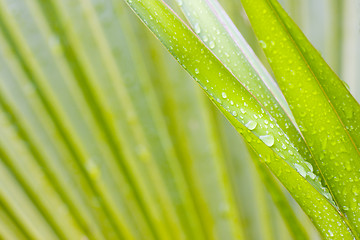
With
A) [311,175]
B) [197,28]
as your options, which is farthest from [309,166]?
[197,28]

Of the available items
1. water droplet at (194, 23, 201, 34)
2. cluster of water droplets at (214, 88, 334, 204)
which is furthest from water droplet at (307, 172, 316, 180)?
water droplet at (194, 23, 201, 34)

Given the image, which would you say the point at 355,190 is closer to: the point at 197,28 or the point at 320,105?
the point at 320,105

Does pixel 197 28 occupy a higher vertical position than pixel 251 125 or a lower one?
higher

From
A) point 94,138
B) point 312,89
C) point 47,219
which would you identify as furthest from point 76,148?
point 312,89

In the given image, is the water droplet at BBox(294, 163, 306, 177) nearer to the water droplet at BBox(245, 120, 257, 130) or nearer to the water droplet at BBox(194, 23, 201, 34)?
the water droplet at BBox(245, 120, 257, 130)

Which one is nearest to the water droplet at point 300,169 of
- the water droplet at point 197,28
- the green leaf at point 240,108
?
the green leaf at point 240,108

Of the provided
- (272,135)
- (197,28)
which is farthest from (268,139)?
(197,28)

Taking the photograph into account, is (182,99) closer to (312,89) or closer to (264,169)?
(264,169)
